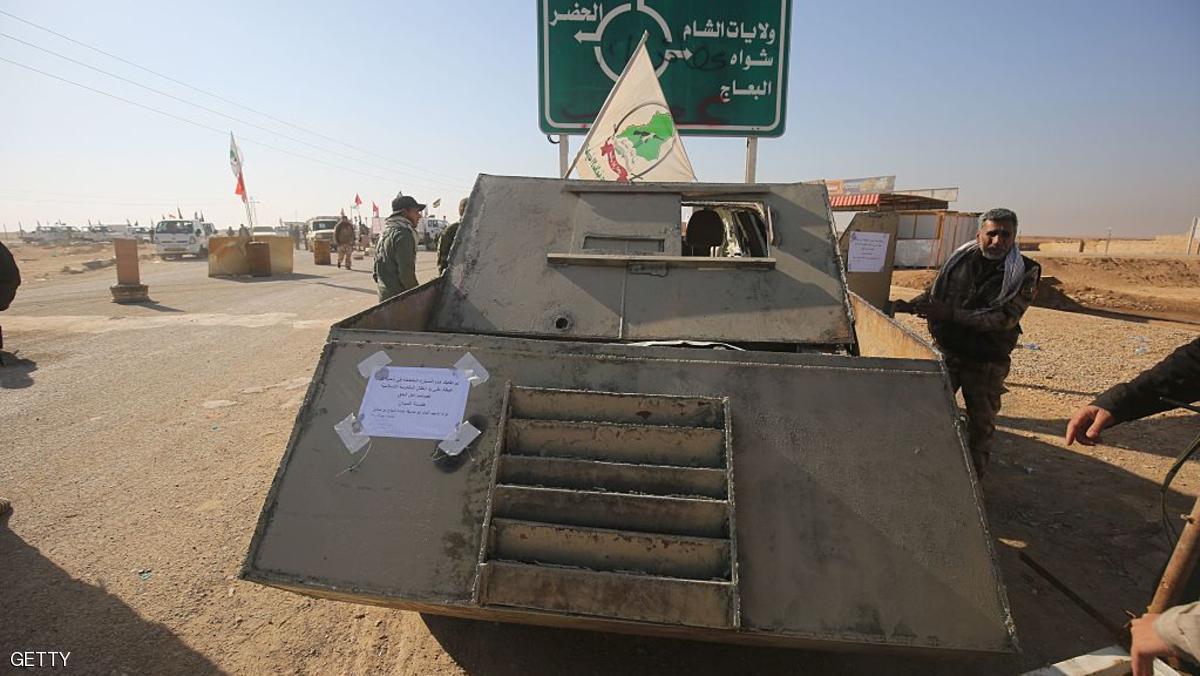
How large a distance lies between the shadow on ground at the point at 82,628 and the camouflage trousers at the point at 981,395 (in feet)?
13.7

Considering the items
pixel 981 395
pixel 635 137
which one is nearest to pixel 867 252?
pixel 635 137

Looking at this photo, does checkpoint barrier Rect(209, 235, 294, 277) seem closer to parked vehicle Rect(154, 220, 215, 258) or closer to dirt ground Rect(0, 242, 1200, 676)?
dirt ground Rect(0, 242, 1200, 676)

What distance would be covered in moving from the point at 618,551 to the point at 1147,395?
6.60ft

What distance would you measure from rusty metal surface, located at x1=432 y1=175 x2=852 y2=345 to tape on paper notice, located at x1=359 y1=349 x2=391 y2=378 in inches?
36.3

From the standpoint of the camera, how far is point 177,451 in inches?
163

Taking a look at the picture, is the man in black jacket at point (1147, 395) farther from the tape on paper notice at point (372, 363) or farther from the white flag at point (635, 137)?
the white flag at point (635, 137)

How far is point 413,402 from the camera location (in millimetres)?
2051

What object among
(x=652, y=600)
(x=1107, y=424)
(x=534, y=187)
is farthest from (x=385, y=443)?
(x=1107, y=424)

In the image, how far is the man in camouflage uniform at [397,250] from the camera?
5.00m

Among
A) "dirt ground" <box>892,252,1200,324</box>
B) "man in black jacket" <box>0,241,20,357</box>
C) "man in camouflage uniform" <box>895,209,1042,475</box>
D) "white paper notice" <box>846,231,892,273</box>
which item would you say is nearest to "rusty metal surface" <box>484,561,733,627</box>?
"man in camouflage uniform" <box>895,209,1042,475</box>

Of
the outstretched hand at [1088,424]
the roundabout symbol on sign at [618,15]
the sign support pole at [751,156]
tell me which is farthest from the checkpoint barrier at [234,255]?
the outstretched hand at [1088,424]

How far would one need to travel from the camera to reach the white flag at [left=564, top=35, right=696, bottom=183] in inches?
210

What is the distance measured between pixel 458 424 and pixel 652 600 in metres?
0.83

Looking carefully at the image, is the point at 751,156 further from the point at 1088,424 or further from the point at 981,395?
the point at 1088,424
